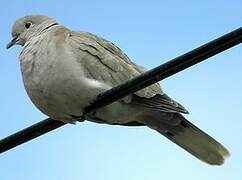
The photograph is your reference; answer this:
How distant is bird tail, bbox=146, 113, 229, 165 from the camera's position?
19.1 ft

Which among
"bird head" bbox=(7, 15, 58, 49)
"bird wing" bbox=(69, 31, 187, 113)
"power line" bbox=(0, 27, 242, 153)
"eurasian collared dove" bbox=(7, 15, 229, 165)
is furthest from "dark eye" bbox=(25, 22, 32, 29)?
"power line" bbox=(0, 27, 242, 153)

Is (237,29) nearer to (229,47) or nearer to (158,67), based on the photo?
(229,47)

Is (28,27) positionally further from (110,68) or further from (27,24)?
(110,68)

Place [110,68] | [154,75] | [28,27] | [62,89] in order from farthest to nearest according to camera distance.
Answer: [28,27], [110,68], [62,89], [154,75]

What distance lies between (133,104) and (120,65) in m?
0.37

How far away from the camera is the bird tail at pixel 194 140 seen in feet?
19.1

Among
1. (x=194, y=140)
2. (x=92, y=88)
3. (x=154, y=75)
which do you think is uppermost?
(x=154, y=75)

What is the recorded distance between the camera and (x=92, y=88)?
550cm

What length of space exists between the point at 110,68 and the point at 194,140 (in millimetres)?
A: 843

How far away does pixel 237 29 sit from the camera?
12.7ft

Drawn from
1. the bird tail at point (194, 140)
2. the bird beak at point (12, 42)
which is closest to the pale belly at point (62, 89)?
the bird tail at point (194, 140)

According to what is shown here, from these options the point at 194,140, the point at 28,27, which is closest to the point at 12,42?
the point at 28,27

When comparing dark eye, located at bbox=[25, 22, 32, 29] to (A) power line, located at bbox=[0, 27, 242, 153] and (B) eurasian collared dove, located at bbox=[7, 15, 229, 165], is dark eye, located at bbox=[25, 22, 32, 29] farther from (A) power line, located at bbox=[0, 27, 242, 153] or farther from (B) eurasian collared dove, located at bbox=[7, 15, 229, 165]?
(A) power line, located at bbox=[0, 27, 242, 153]

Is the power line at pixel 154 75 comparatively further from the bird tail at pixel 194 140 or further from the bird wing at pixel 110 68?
the bird tail at pixel 194 140
